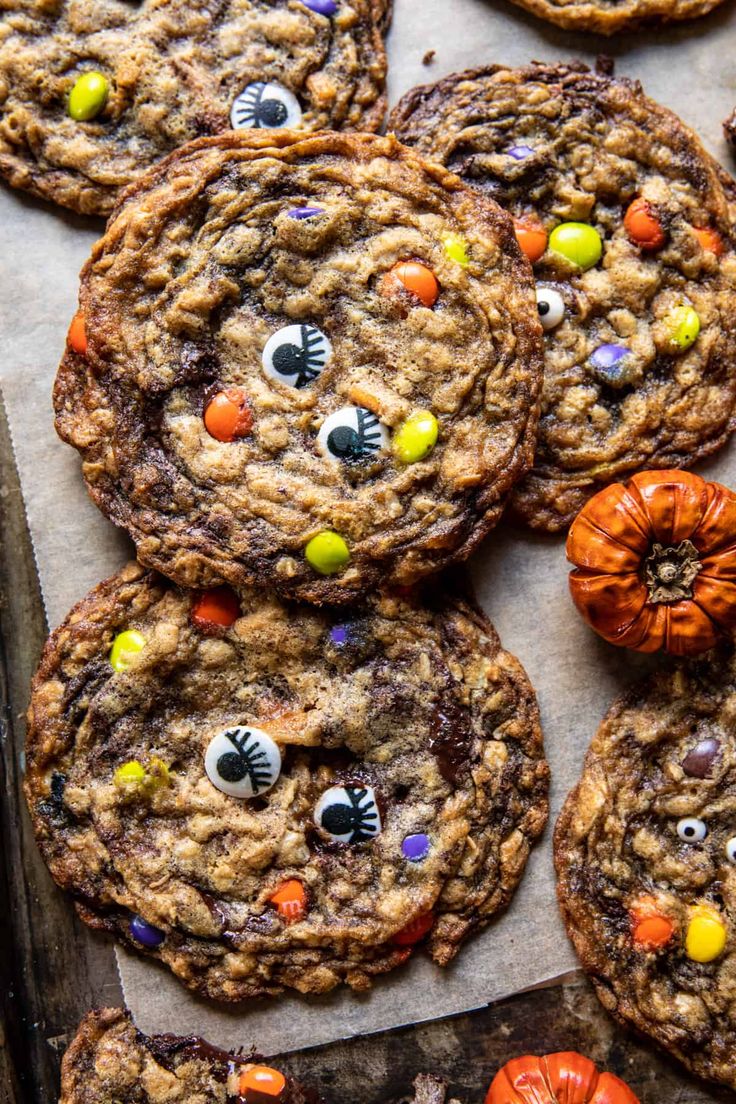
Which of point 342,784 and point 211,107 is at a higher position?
point 211,107

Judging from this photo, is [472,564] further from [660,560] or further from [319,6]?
[319,6]

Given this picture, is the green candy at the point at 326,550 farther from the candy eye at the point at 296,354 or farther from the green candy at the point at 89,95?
the green candy at the point at 89,95

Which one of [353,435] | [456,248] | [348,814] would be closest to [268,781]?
[348,814]

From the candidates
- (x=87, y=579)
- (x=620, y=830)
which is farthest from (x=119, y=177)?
(x=620, y=830)

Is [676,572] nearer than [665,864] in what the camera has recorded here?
Yes

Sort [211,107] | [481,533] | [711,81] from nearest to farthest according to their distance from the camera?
[481,533] < [211,107] < [711,81]

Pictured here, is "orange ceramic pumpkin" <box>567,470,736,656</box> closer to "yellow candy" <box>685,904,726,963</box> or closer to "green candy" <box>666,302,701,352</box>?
"green candy" <box>666,302,701,352</box>

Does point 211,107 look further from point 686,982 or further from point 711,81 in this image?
point 686,982
